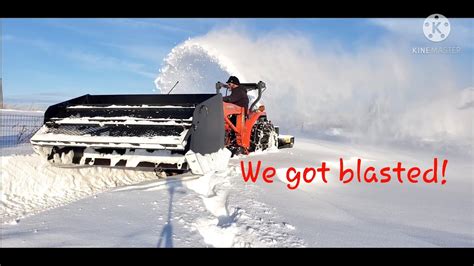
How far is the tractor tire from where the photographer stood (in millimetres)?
7984

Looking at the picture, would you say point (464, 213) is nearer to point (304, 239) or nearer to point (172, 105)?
point (304, 239)

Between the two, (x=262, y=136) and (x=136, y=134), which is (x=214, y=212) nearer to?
(x=136, y=134)

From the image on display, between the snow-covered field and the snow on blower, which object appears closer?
the snow-covered field

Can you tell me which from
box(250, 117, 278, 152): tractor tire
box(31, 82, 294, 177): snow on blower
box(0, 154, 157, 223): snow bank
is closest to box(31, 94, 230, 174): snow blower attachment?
box(31, 82, 294, 177): snow on blower

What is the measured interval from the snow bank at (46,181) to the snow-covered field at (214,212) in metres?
0.01

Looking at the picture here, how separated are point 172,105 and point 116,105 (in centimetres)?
97

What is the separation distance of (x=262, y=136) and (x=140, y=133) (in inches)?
176

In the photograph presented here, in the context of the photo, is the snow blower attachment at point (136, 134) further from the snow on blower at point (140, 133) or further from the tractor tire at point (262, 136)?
the tractor tire at point (262, 136)

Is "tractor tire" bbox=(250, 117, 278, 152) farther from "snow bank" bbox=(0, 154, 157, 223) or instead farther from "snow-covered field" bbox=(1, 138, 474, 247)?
"snow bank" bbox=(0, 154, 157, 223)

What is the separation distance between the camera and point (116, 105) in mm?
4977

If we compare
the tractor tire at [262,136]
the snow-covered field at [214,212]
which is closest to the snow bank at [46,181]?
the snow-covered field at [214,212]

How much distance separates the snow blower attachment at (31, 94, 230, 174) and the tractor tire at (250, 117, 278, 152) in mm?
2851

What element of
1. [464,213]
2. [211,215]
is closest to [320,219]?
[211,215]

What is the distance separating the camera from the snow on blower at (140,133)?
4.25 meters
